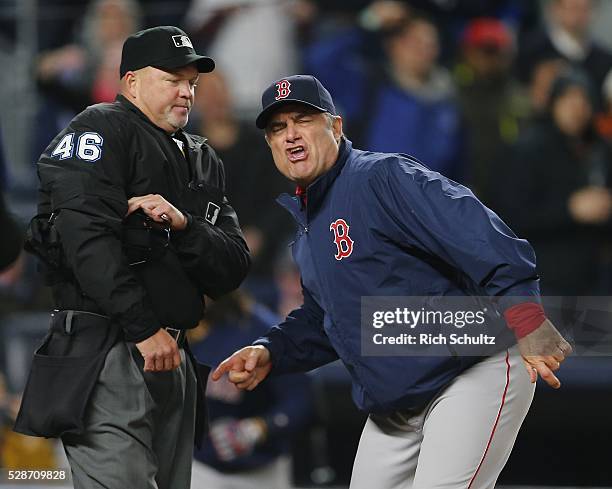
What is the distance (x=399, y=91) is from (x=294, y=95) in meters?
2.94

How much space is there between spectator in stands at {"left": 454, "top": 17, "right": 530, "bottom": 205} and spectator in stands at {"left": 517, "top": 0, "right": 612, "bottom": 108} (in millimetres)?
96

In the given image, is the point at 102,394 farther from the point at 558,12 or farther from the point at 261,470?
the point at 558,12

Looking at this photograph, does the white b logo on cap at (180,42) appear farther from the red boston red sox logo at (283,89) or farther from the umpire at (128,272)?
the red boston red sox logo at (283,89)

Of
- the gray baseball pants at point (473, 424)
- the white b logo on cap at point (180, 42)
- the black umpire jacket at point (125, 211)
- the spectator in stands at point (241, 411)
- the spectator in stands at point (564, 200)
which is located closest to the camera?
the black umpire jacket at point (125, 211)

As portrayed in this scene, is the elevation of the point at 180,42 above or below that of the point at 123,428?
above

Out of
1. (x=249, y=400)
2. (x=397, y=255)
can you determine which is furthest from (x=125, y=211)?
(x=249, y=400)

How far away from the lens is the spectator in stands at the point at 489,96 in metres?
5.59

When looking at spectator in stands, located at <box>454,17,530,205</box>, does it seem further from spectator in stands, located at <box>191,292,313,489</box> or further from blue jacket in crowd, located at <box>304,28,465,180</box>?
spectator in stands, located at <box>191,292,313,489</box>

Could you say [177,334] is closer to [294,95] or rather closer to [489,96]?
[294,95]

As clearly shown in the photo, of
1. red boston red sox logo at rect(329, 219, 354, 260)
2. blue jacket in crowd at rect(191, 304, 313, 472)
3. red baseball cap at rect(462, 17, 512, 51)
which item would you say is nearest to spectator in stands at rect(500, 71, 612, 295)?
red baseball cap at rect(462, 17, 512, 51)

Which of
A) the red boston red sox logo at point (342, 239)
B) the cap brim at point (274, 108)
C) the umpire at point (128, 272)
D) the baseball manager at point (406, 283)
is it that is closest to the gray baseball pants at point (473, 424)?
the baseball manager at point (406, 283)

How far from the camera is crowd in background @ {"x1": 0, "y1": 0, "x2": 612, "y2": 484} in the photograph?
211 inches

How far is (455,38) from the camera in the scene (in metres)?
5.75

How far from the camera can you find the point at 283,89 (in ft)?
9.14
